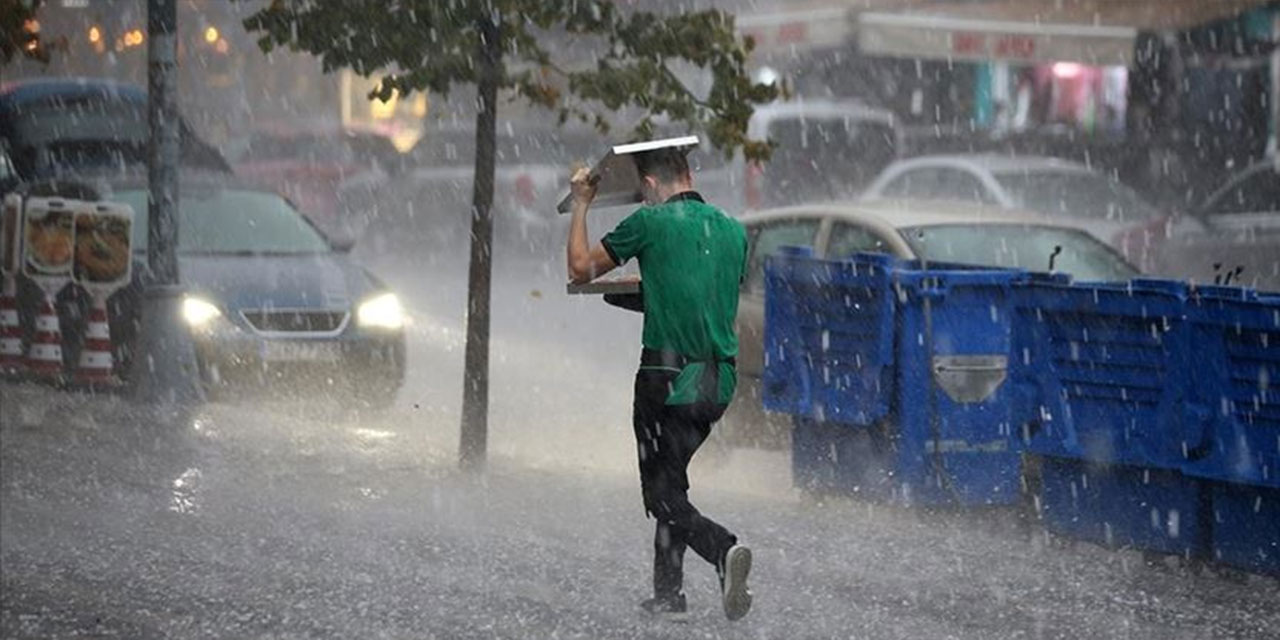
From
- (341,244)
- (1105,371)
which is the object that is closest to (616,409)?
(341,244)

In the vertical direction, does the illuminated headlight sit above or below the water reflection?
above

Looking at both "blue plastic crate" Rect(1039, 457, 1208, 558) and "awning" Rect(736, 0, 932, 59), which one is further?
"awning" Rect(736, 0, 932, 59)

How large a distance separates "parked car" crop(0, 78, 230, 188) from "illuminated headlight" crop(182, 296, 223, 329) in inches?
190

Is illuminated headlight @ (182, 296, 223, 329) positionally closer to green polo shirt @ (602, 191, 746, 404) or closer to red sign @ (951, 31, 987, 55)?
green polo shirt @ (602, 191, 746, 404)

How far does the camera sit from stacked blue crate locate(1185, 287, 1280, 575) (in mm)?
9422

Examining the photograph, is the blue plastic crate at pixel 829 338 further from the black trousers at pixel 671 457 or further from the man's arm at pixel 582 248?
the man's arm at pixel 582 248

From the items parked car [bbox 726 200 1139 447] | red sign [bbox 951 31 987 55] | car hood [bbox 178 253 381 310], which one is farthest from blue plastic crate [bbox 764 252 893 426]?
red sign [bbox 951 31 987 55]

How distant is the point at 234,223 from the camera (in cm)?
1600

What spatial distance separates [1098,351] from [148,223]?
6678 mm

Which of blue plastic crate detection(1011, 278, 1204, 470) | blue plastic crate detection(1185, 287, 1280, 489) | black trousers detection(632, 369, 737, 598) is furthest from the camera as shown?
blue plastic crate detection(1011, 278, 1204, 470)

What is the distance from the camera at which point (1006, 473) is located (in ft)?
35.7

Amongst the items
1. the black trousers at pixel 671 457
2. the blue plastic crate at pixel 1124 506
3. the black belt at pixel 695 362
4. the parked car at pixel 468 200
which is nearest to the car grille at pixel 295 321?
the blue plastic crate at pixel 1124 506

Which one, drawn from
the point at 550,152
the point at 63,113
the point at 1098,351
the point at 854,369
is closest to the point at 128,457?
the point at 854,369

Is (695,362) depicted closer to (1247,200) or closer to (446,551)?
(446,551)
